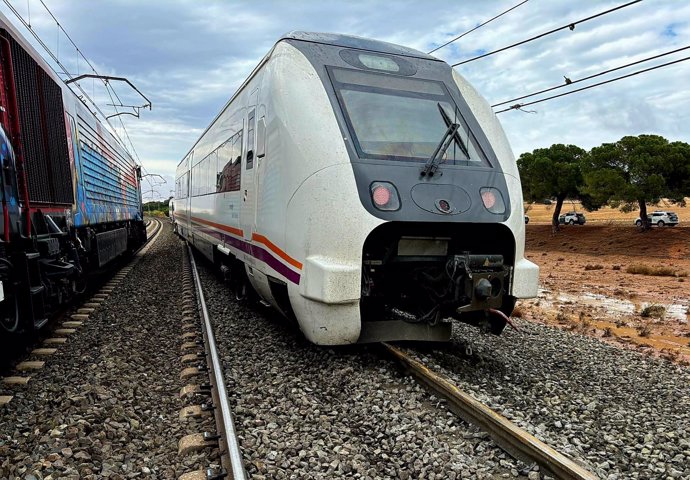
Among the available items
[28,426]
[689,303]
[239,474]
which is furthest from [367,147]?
[689,303]

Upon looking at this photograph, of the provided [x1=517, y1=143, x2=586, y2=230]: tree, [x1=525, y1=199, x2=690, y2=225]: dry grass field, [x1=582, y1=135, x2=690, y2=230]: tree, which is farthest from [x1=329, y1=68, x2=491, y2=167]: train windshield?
[x1=517, y1=143, x2=586, y2=230]: tree

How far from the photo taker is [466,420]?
3.86 m

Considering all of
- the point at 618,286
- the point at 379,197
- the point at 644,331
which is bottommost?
the point at 618,286

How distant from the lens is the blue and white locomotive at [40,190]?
16.4 feet

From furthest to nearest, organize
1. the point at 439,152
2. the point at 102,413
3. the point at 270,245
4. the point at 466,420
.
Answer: the point at 270,245 → the point at 439,152 → the point at 102,413 → the point at 466,420

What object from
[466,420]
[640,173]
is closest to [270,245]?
[466,420]

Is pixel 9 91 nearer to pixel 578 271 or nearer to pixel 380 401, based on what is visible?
pixel 380 401

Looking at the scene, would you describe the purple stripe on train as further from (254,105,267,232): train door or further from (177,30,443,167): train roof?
(177,30,443,167): train roof

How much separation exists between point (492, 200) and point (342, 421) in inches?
101

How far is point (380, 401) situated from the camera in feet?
13.8

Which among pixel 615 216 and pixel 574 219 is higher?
pixel 574 219

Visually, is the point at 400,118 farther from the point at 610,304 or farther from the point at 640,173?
the point at 640,173

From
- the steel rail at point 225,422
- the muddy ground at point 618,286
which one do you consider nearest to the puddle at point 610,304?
the muddy ground at point 618,286

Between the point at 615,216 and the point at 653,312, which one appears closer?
the point at 653,312
